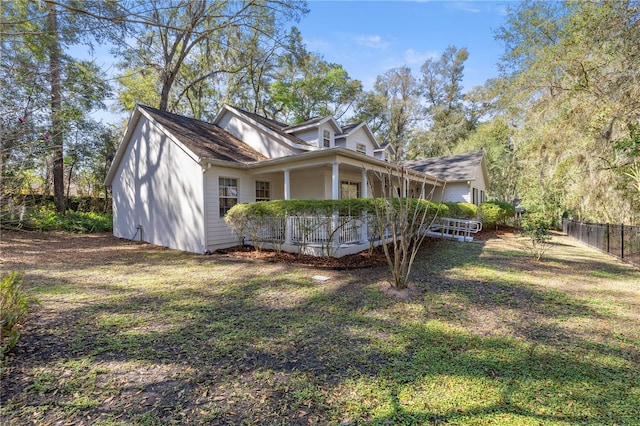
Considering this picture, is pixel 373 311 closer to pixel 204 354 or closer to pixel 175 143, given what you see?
pixel 204 354

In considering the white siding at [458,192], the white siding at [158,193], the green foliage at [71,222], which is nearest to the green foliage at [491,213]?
the white siding at [458,192]

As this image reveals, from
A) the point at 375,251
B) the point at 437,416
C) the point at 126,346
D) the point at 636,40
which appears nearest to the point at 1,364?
the point at 126,346

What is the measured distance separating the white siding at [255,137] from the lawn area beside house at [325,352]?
7.27m

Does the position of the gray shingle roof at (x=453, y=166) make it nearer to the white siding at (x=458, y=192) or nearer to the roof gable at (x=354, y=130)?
the white siding at (x=458, y=192)

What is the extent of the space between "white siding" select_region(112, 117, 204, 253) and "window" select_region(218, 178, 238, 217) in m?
0.87

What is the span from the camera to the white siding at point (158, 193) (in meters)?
9.60

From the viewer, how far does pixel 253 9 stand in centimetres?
765

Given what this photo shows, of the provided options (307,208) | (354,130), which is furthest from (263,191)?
(354,130)

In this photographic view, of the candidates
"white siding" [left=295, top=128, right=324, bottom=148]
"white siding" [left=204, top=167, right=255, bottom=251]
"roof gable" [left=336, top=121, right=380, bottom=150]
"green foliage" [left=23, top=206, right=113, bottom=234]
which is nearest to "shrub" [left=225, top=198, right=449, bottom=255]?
"white siding" [left=204, top=167, right=255, bottom=251]

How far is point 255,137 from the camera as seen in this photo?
1297cm

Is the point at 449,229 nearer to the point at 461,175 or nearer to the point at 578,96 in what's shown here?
the point at 461,175

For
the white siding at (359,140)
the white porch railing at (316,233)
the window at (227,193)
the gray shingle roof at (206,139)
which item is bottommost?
the white porch railing at (316,233)

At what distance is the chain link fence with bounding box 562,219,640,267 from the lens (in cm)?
750

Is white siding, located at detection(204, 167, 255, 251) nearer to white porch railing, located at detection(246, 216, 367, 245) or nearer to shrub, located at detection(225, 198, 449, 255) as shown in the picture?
shrub, located at detection(225, 198, 449, 255)
